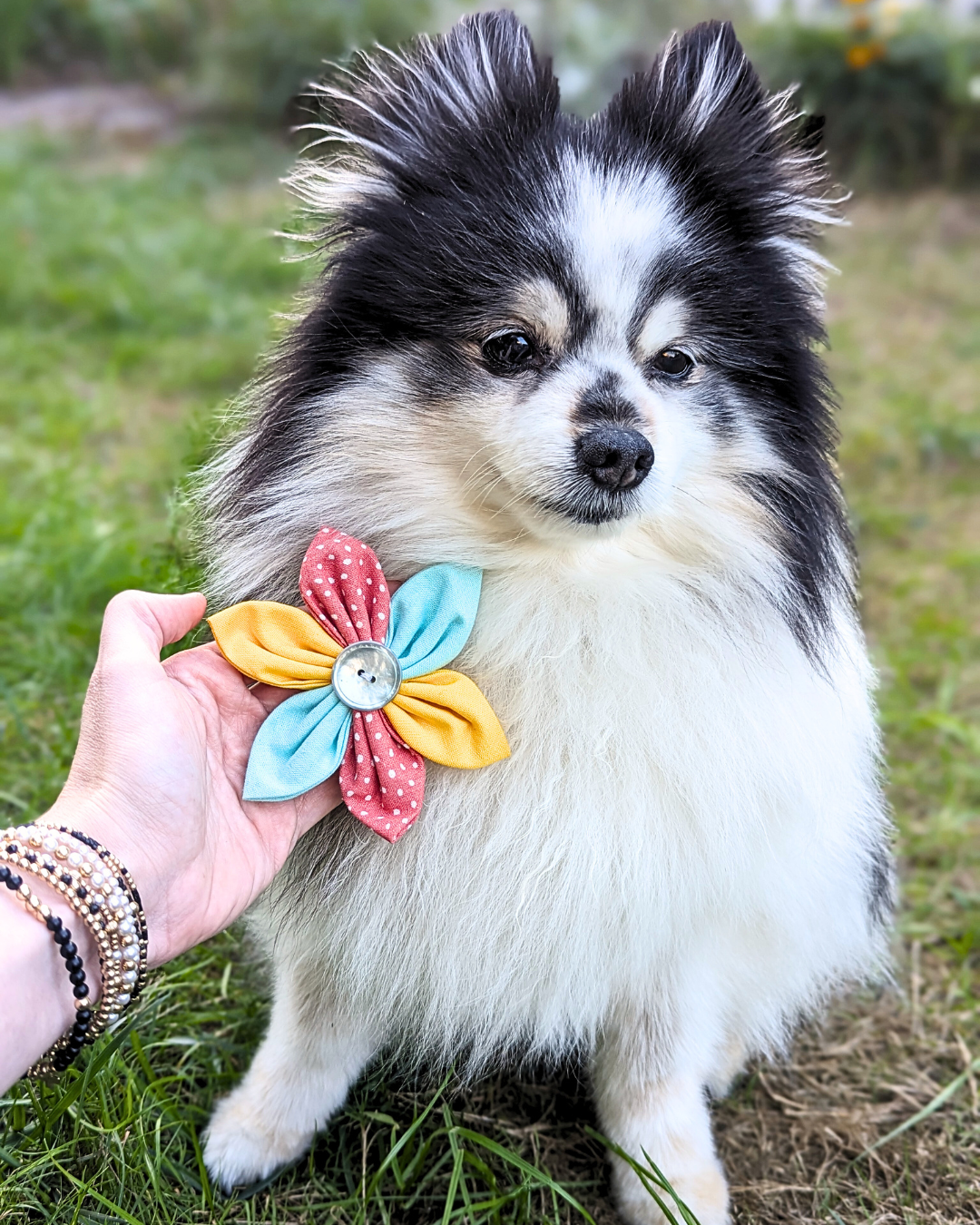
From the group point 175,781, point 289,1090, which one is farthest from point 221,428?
point 289,1090

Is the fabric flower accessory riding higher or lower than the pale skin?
higher

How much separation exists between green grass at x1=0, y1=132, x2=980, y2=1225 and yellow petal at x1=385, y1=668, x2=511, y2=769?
2.16ft

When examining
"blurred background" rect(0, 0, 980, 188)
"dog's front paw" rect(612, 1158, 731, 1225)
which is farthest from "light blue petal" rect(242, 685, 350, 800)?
"blurred background" rect(0, 0, 980, 188)

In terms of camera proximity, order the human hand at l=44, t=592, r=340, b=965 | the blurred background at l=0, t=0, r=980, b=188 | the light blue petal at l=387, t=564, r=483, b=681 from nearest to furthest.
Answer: the human hand at l=44, t=592, r=340, b=965 < the light blue petal at l=387, t=564, r=483, b=681 < the blurred background at l=0, t=0, r=980, b=188

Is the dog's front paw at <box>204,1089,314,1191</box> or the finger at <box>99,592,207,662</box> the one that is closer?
the finger at <box>99,592,207,662</box>

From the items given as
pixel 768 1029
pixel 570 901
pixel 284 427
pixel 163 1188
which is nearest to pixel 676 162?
pixel 284 427

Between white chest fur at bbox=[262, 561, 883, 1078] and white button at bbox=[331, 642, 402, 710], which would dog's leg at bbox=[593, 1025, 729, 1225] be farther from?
white button at bbox=[331, 642, 402, 710]

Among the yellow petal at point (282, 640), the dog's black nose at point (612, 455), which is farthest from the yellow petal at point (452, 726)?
the dog's black nose at point (612, 455)

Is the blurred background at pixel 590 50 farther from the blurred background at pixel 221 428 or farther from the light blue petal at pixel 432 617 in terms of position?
the light blue petal at pixel 432 617

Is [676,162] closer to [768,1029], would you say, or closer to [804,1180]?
[768,1029]

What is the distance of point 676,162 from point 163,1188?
5.82 feet

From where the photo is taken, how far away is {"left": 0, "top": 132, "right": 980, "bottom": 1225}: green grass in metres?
1.72

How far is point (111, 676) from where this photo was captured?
1.43 m

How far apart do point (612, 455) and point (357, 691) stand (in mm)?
481
